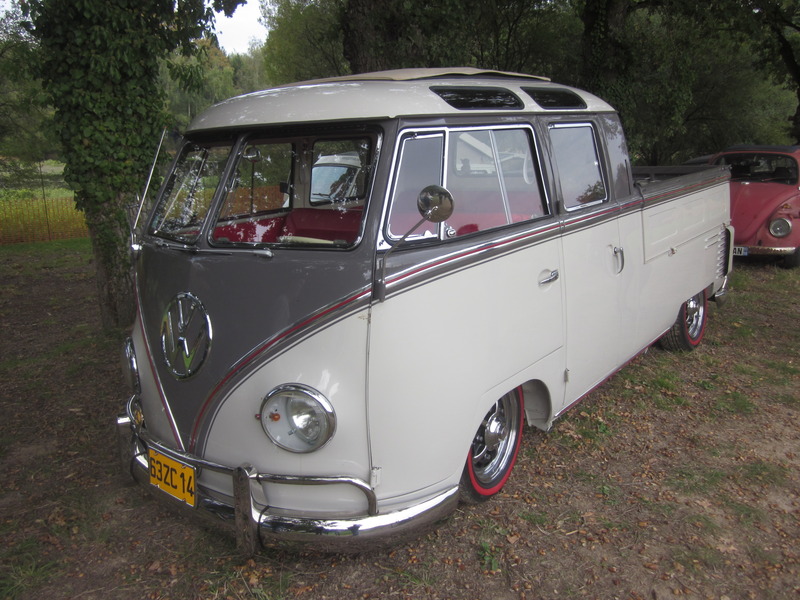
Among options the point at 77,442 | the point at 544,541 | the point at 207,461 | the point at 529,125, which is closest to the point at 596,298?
the point at 529,125

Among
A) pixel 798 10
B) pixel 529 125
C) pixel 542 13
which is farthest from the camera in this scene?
pixel 542 13

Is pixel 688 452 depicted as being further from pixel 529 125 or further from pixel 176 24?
pixel 176 24

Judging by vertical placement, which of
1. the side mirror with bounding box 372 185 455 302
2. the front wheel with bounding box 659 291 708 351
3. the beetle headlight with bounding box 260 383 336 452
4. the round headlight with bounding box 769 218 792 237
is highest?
the side mirror with bounding box 372 185 455 302

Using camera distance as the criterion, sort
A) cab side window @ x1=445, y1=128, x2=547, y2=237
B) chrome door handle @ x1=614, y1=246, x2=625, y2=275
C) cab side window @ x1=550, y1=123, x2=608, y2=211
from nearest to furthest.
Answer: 1. cab side window @ x1=445, y1=128, x2=547, y2=237
2. cab side window @ x1=550, y1=123, x2=608, y2=211
3. chrome door handle @ x1=614, y1=246, x2=625, y2=275

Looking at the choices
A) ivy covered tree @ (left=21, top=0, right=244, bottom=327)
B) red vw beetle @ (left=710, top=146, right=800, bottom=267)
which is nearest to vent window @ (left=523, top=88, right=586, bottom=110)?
ivy covered tree @ (left=21, top=0, right=244, bottom=327)

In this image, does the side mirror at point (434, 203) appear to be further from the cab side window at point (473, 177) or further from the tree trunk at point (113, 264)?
the tree trunk at point (113, 264)

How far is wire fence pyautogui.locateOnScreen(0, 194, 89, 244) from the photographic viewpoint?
15.0 metres

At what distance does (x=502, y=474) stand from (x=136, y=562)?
196cm

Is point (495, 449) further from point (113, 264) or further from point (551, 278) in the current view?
point (113, 264)

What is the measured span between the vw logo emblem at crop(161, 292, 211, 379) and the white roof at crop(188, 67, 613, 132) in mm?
919

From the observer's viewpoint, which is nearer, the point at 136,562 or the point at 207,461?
the point at 207,461

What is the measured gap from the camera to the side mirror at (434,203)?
2596 millimetres

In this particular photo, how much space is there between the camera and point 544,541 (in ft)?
10.7

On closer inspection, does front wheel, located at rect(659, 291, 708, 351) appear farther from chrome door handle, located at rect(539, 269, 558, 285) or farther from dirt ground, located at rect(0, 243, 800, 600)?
chrome door handle, located at rect(539, 269, 558, 285)
